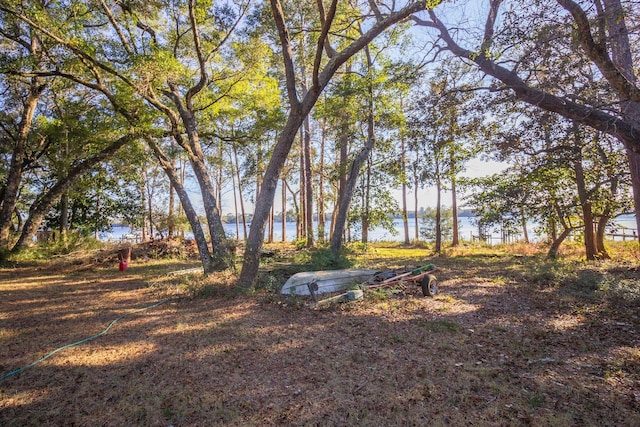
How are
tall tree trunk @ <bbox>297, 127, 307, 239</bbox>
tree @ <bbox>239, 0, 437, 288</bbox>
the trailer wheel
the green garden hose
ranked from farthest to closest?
tall tree trunk @ <bbox>297, 127, 307, 239</bbox> < the trailer wheel < tree @ <bbox>239, 0, 437, 288</bbox> < the green garden hose

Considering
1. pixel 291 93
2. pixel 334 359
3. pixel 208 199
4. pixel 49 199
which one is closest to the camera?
pixel 334 359

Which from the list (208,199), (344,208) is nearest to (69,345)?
(208,199)

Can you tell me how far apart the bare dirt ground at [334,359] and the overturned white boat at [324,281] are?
1.01ft

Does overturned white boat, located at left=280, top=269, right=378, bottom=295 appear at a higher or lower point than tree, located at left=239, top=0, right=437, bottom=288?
lower

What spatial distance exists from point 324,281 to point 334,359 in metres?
2.42

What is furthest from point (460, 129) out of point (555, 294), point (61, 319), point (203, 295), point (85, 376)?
point (61, 319)

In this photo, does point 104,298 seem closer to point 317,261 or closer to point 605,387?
point 317,261

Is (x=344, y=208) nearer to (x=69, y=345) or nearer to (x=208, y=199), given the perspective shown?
(x=208, y=199)

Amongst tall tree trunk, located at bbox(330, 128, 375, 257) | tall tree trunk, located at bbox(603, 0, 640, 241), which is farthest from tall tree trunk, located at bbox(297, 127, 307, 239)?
tall tree trunk, located at bbox(603, 0, 640, 241)

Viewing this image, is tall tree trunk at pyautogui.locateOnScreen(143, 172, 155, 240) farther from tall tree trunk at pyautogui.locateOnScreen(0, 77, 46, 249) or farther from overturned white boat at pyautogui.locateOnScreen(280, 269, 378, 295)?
overturned white boat at pyautogui.locateOnScreen(280, 269, 378, 295)

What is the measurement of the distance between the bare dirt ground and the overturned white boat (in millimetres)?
309

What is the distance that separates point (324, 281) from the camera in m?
5.57

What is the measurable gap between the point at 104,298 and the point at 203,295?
200cm

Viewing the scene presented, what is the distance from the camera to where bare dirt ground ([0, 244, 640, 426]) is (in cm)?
231
